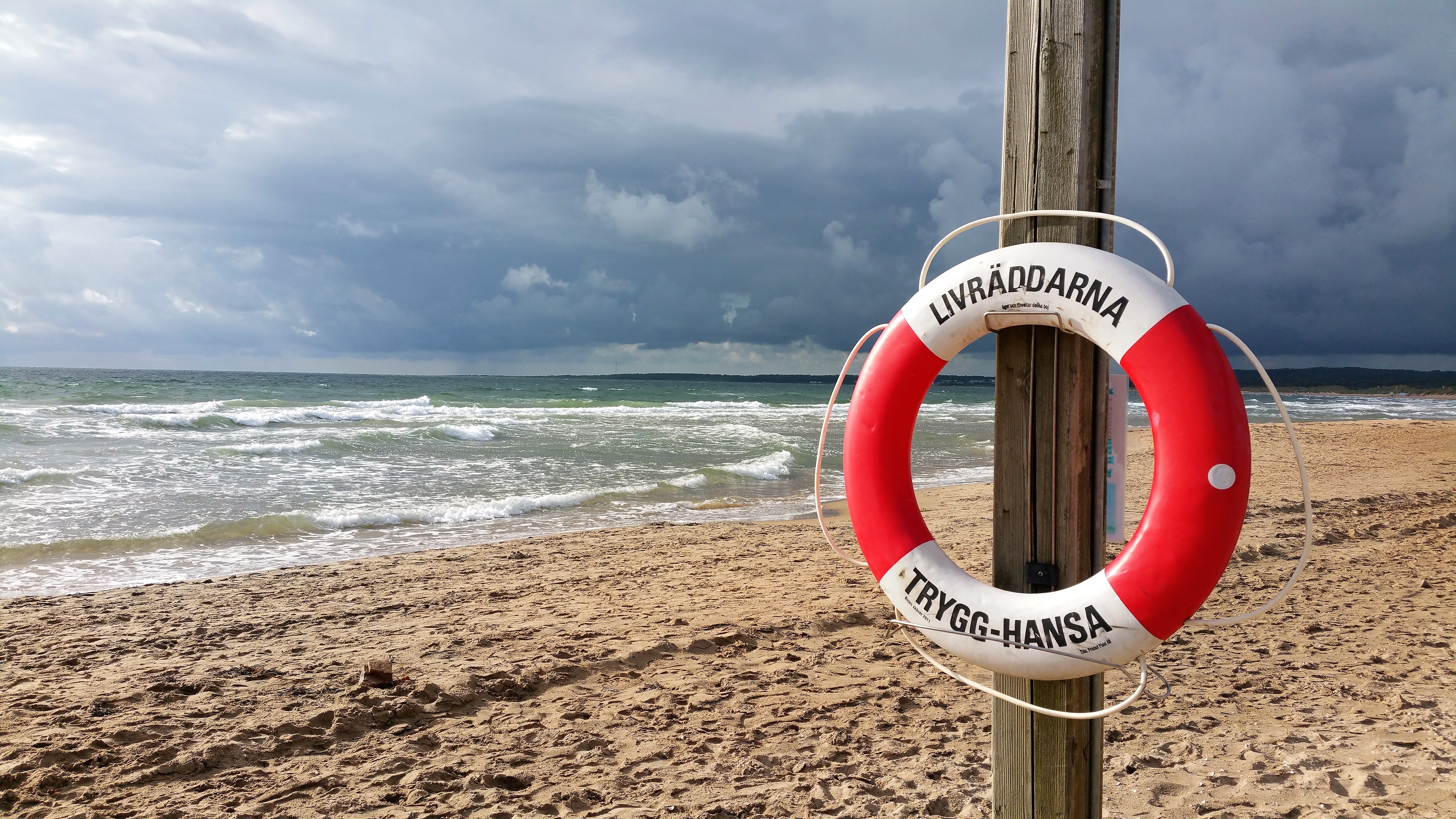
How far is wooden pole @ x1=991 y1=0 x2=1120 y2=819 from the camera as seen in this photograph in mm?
1497

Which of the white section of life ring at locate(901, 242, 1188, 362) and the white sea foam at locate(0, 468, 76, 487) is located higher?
the white section of life ring at locate(901, 242, 1188, 362)

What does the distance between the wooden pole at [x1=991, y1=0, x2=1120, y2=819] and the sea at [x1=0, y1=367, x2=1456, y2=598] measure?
17.3 feet

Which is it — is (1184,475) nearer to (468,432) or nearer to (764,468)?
(764,468)

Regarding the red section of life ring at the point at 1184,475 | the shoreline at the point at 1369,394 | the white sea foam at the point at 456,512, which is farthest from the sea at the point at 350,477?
the shoreline at the point at 1369,394

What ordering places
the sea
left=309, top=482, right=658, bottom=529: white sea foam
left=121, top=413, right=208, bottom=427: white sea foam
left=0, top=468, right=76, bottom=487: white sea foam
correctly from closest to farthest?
the sea → left=309, top=482, right=658, bottom=529: white sea foam → left=0, top=468, right=76, bottom=487: white sea foam → left=121, top=413, right=208, bottom=427: white sea foam

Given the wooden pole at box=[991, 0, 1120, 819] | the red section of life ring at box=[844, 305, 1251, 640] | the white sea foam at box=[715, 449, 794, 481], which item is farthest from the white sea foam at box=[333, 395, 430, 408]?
the red section of life ring at box=[844, 305, 1251, 640]

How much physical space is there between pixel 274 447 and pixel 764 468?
6.78 metres

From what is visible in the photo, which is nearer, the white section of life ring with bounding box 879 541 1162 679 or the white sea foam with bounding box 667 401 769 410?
the white section of life ring with bounding box 879 541 1162 679

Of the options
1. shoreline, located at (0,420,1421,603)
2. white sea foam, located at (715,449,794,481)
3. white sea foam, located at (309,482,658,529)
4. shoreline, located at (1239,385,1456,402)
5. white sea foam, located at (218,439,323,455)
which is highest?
shoreline, located at (1239,385,1456,402)

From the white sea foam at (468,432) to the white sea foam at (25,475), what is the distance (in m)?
5.56

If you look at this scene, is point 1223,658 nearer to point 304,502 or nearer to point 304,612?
point 304,612

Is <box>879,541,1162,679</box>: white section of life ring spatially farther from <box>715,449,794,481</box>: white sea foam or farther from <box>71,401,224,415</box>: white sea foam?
<box>71,401,224,415</box>: white sea foam

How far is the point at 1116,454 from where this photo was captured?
1686 millimetres

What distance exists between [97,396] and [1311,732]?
92.0 feet
